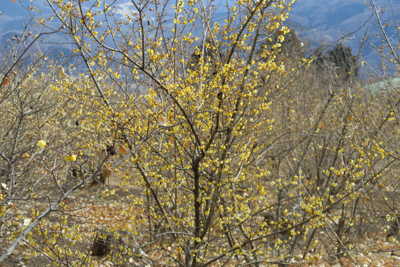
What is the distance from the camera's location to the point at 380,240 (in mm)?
9922

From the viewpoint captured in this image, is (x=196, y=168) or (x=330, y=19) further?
(x=330, y=19)

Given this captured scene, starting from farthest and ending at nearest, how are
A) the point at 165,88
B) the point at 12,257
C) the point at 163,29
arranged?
the point at 12,257, the point at 163,29, the point at 165,88

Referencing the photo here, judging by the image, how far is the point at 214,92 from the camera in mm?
3875

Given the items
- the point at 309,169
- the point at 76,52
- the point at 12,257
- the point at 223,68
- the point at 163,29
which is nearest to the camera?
the point at 223,68

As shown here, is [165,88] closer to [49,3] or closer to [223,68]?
[223,68]

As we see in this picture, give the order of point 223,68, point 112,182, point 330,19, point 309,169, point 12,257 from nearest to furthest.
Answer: point 223,68 → point 12,257 → point 309,169 → point 112,182 → point 330,19

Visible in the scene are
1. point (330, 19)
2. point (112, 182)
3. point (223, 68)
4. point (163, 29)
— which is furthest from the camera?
point (330, 19)

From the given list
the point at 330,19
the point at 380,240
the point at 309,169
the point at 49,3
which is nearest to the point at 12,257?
the point at 49,3

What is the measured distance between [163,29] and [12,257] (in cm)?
616

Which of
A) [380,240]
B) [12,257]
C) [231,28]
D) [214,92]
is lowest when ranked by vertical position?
[380,240]

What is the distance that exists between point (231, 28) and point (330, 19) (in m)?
153

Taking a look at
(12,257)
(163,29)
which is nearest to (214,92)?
(163,29)

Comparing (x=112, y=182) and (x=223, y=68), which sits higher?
(x=223, y=68)

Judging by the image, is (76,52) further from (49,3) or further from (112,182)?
(112,182)
